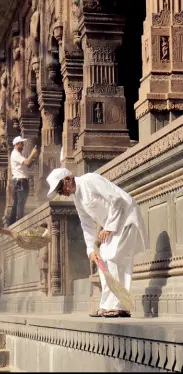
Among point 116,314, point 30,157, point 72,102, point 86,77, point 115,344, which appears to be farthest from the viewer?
point 30,157

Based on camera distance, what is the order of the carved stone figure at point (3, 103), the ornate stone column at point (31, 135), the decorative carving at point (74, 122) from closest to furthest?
the decorative carving at point (74, 122), the ornate stone column at point (31, 135), the carved stone figure at point (3, 103)

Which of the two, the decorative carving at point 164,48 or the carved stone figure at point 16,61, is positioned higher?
the carved stone figure at point 16,61

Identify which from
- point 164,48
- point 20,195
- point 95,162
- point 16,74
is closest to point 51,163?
point 20,195

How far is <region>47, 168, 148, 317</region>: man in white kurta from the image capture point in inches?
315

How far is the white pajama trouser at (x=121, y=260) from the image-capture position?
7.98m

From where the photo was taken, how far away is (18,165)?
1892cm

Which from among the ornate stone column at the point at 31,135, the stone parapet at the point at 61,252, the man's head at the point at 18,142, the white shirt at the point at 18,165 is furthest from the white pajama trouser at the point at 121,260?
the ornate stone column at the point at 31,135

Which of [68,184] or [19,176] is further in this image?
[19,176]

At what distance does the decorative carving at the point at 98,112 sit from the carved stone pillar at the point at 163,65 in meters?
3.83

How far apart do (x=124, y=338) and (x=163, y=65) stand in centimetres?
491

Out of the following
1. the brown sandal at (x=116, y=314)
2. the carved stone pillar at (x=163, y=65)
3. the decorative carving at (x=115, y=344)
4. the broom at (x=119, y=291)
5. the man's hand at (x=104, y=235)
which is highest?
the carved stone pillar at (x=163, y=65)

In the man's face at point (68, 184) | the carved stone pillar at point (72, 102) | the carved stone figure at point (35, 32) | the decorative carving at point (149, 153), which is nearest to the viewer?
the decorative carving at point (149, 153)

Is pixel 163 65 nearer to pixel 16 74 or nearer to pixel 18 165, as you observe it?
pixel 18 165

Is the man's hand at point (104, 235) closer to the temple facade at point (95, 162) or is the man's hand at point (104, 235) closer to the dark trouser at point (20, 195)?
the temple facade at point (95, 162)
